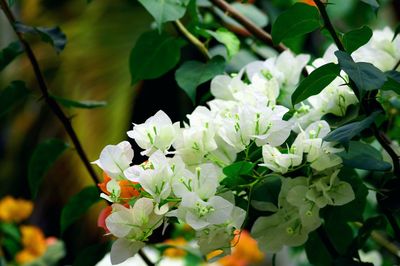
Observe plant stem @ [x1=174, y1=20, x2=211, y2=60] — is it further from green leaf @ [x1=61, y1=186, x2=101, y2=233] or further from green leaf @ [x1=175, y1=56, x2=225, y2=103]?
green leaf @ [x1=61, y1=186, x2=101, y2=233]

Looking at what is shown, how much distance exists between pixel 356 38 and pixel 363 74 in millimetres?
46

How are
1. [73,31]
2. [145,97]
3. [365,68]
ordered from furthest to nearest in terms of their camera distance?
[145,97], [73,31], [365,68]

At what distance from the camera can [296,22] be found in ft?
1.64

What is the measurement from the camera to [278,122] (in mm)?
467

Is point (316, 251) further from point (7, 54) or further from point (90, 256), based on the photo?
point (7, 54)

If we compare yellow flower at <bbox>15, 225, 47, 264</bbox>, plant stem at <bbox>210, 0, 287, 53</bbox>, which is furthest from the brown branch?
yellow flower at <bbox>15, 225, 47, 264</bbox>

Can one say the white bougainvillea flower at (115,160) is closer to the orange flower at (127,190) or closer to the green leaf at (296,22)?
the orange flower at (127,190)

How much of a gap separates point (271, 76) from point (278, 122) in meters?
0.13

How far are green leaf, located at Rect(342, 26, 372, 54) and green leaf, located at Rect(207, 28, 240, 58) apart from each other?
221 mm

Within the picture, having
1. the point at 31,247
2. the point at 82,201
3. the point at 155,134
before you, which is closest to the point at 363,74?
the point at 155,134

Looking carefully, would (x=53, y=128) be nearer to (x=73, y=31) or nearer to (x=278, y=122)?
(x=73, y=31)

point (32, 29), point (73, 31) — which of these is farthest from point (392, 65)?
point (73, 31)

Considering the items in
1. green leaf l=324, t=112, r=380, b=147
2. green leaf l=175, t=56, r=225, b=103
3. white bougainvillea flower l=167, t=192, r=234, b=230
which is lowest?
green leaf l=175, t=56, r=225, b=103

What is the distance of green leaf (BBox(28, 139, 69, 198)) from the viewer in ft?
2.28
